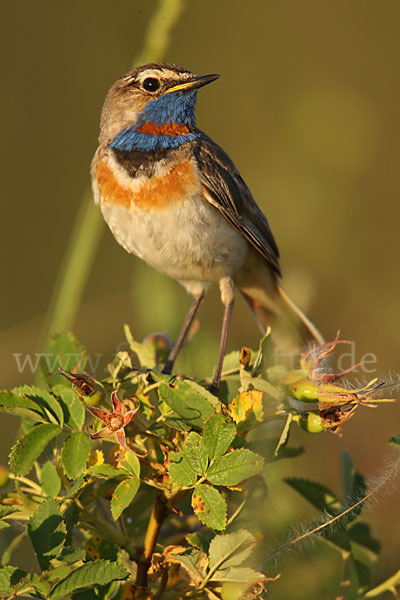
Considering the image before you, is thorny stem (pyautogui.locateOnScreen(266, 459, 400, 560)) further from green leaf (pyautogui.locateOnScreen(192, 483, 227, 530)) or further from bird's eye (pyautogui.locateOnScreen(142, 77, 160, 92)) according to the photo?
bird's eye (pyautogui.locateOnScreen(142, 77, 160, 92))

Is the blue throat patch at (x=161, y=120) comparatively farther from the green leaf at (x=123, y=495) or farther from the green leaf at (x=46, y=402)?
the green leaf at (x=123, y=495)

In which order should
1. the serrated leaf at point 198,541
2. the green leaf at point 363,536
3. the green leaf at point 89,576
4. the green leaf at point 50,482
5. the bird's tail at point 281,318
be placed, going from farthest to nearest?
the bird's tail at point 281,318, the green leaf at point 363,536, the green leaf at point 50,482, the serrated leaf at point 198,541, the green leaf at point 89,576

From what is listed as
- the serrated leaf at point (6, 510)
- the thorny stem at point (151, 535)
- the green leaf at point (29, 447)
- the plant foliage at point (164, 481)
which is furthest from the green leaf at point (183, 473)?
the serrated leaf at point (6, 510)

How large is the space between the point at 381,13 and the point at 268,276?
6.74ft

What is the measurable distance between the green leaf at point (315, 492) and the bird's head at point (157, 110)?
1961mm

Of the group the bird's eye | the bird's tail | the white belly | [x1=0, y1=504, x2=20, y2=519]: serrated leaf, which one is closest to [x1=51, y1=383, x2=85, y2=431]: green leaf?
[x1=0, y1=504, x2=20, y2=519]: serrated leaf

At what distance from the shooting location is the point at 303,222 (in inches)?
136

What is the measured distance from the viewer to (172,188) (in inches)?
131

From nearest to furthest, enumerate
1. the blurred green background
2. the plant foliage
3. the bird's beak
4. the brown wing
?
the plant foliage → the blurred green background → the bird's beak → the brown wing

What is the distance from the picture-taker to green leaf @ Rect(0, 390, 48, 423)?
1.79 m

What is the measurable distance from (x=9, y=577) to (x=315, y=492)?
0.90 meters

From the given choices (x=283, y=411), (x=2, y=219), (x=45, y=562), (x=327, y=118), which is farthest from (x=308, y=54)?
(x=45, y=562)

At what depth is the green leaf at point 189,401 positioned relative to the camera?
1815mm

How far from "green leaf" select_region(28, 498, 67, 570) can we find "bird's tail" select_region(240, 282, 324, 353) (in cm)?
222
